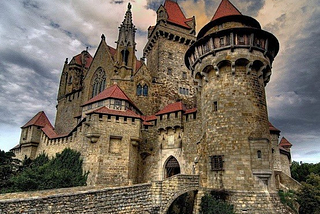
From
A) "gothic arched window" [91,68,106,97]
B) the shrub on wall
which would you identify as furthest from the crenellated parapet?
"gothic arched window" [91,68,106,97]

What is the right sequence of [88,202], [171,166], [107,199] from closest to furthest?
[88,202] → [107,199] → [171,166]

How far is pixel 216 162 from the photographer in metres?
13.9

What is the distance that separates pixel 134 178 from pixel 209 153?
8.65 m

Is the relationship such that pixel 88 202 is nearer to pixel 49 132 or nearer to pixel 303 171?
pixel 49 132

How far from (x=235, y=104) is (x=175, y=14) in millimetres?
27762

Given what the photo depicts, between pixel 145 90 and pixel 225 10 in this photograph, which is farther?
pixel 145 90

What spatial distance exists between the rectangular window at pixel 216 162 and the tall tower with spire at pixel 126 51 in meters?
15.9

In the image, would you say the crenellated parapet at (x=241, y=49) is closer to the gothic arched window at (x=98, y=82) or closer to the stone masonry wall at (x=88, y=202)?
the stone masonry wall at (x=88, y=202)

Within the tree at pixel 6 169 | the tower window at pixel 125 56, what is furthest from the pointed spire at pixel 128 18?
the tree at pixel 6 169

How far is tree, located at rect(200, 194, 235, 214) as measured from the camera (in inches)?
488

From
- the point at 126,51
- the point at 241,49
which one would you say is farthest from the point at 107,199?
the point at 126,51

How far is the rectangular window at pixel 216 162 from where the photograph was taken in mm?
13634

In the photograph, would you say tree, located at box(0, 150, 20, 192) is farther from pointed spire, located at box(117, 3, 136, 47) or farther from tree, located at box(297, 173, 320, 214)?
tree, located at box(297, 173, 320, 214)

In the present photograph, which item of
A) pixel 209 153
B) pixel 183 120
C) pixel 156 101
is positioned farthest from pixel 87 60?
pixel 209 153
